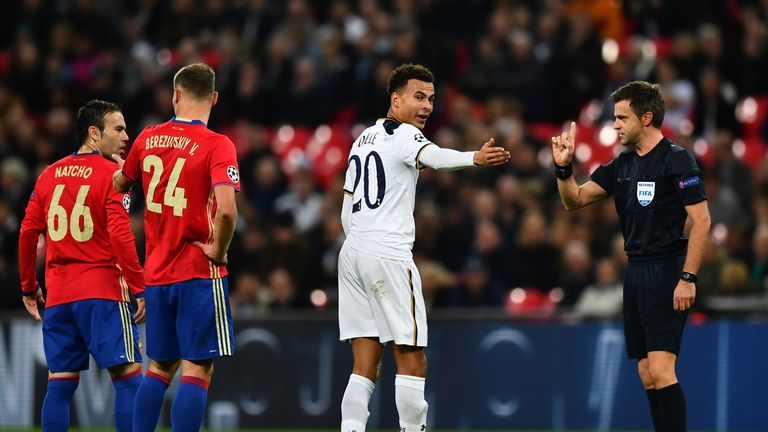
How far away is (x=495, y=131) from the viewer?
1647 cm

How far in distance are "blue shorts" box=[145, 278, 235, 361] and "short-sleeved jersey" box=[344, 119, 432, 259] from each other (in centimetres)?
99

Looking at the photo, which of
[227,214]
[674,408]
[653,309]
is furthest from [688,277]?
[227,214]

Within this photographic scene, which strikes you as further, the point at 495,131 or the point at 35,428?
the point at 495,131

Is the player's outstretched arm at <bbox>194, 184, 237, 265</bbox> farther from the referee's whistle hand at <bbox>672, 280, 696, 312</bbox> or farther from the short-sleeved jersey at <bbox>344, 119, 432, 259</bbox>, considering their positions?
the referee's whistle hand at <bbox>672, 280, 696, 312</bbox>

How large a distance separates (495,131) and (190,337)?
28.8ft

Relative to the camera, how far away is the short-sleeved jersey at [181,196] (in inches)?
325

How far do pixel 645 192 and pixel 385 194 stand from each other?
65.5 inches

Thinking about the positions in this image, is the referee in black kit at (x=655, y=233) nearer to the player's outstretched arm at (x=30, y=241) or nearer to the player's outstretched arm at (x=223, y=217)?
the player's outstretched arm at (x=223, y=217)

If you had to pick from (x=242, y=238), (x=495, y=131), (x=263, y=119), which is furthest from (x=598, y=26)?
(x=242, y=238)

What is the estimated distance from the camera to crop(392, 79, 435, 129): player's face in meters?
8.79

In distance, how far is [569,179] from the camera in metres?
8.85

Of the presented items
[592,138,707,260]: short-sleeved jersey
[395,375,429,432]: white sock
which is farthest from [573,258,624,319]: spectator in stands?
[395,375,429,432]: white sock

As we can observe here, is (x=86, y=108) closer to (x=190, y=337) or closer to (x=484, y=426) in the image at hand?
(x=190, y=337)

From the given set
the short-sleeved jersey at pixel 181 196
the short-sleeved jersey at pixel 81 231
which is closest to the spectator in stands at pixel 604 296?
the short-sleeved jersey at pixel 81 231
